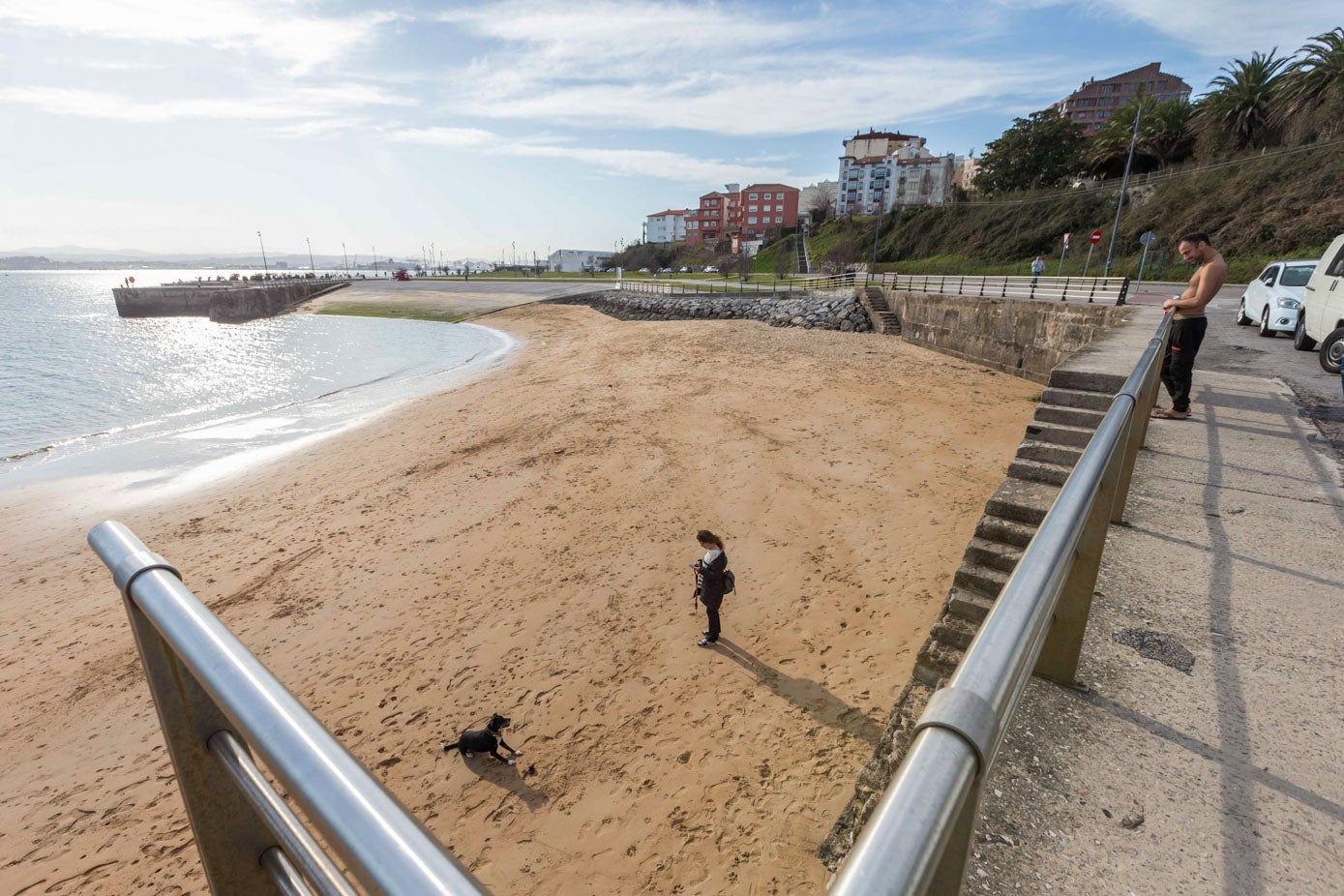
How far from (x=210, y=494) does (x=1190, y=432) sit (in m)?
16.2

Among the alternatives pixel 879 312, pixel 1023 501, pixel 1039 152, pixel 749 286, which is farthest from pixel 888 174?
pixel 1023 501

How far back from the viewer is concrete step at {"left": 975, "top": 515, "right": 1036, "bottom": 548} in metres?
4.59

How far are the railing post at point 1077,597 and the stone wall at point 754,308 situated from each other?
27.7 metres

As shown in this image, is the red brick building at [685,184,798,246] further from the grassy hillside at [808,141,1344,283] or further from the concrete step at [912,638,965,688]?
the concrete step at [912,638,965,688]

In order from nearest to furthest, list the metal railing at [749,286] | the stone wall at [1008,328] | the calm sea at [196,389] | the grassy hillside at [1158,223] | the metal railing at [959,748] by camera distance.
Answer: the metal railing at [959,748] < the stone wall at [1008,328] < the calm sea at [196,389] < the grassy hillside at [1158,223] < the metal railing at [749,286]

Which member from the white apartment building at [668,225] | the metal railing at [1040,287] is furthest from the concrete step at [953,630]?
the white apartment building at [668,225]

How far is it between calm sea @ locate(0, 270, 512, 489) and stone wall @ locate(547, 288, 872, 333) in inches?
419

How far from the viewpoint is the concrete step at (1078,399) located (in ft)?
17.6

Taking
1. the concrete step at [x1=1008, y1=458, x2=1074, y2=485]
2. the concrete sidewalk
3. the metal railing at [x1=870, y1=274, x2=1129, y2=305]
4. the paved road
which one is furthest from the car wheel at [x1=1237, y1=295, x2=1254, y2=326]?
the concrete sidewalk

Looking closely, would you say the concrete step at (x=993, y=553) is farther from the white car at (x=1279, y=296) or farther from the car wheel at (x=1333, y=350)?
the white car at (x=1279, y=296)

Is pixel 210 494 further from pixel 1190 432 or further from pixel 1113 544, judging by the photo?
pixel 1190 432

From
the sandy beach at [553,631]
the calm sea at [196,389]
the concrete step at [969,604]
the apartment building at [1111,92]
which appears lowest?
the calm sea at [196,389]

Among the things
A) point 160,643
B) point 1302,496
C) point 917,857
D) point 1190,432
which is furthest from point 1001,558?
point 160,643

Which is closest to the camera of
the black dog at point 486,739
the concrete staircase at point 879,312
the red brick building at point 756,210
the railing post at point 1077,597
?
the railing post at point 1077,597
